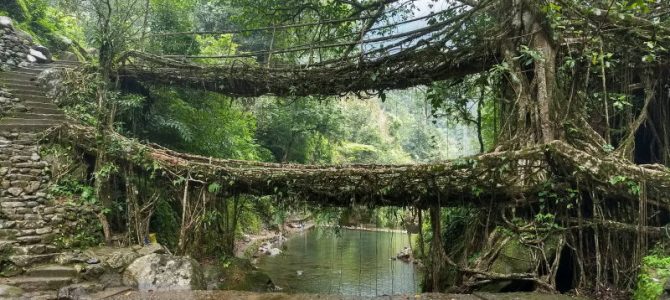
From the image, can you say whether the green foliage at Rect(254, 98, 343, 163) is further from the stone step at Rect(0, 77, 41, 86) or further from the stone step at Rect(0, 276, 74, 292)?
the stone step at Rect(0, 276, 74, 292)

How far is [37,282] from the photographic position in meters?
5.84

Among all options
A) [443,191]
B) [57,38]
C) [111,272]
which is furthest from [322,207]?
[57,38]

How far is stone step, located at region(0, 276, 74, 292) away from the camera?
572 cm

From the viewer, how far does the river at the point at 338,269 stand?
29.4ft

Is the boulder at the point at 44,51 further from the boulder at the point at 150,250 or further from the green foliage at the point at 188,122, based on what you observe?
the boulder at the point at 150,250

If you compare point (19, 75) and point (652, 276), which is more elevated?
point (19, 75)

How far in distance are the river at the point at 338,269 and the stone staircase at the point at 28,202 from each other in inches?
155

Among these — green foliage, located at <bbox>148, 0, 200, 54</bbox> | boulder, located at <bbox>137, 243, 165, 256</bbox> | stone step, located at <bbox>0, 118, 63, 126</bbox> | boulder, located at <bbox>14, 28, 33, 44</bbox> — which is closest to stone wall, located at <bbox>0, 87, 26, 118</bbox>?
stone step, located at <bbox>0, 118, 63, 126</bbox>

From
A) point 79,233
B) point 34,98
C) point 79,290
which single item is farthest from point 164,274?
point 34,98

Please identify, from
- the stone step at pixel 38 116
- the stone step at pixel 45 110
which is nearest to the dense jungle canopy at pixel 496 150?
the stone step at pixel 38 116

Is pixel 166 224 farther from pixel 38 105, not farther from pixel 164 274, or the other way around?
pixel 38 105

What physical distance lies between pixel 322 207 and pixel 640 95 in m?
4.92

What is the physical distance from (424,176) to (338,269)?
5906mm

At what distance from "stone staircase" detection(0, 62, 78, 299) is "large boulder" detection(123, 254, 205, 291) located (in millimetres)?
782
